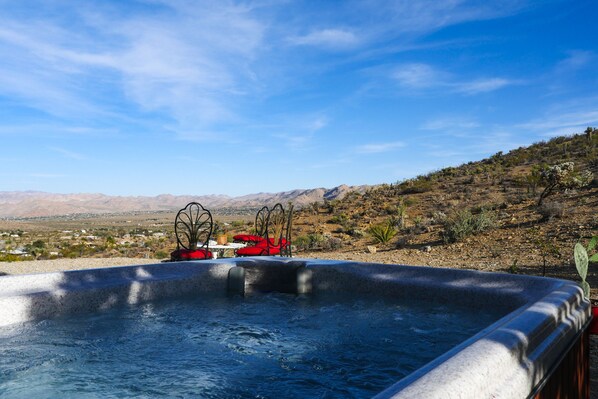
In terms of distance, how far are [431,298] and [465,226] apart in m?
7.55

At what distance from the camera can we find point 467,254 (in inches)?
413

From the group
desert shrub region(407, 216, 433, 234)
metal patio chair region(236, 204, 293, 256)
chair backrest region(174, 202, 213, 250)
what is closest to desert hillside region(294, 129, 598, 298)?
desert shrub region(407, 216, 433, 234)

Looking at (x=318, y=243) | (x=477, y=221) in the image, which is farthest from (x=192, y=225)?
(x=477, y=221)

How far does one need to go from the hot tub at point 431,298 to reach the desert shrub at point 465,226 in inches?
265

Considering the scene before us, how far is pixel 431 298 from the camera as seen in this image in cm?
521

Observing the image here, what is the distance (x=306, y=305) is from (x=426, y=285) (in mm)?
1441

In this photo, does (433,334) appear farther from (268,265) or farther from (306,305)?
(268,265)

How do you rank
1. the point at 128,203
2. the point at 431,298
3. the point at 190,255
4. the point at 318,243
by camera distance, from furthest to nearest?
the point at 128,203 → the point at 318,243 → the point at 190,255 → the point at 431,298

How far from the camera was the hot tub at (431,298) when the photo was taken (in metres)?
1.90

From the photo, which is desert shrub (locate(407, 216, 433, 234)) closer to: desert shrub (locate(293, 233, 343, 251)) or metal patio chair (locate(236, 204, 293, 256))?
desert shrub (locate(293, 233, 343, 251))

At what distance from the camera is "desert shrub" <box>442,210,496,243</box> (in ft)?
39.5

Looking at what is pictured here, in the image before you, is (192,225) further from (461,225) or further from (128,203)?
(128,203)

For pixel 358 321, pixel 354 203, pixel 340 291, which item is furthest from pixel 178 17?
pixel 354 203

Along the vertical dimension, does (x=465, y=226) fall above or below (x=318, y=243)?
above
